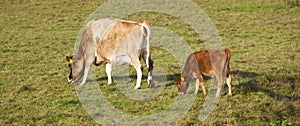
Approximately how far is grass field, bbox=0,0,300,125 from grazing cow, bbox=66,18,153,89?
592mm

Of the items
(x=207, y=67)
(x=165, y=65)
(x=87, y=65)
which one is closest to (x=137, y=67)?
(x=87, y=65)

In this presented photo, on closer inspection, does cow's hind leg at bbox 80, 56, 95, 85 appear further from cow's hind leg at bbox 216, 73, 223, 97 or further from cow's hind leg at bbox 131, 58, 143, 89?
cow's hind leg at bbox 216, 73, 223, 97

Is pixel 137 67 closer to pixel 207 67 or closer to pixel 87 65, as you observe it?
pixel 87 65

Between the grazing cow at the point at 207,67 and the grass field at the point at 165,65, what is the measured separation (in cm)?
39

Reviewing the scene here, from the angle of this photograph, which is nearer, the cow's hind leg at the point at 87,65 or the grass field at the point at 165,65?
the grass field at the point at 165,65

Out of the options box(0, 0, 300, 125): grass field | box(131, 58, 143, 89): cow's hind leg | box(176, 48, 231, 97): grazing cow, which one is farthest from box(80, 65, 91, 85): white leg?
box(176, 48, 231, 97): grazing cow

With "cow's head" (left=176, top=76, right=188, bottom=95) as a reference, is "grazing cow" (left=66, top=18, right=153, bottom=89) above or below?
above

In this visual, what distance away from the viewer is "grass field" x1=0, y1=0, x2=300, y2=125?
31.6ft

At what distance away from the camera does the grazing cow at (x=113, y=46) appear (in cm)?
1134

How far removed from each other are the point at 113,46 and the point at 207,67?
259 centimetres

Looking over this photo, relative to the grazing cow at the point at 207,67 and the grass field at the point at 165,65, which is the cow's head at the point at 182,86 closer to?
the grazing cow at the point at 207,67

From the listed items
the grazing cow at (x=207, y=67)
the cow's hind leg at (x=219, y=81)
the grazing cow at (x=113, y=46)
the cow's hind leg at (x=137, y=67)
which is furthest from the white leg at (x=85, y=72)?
the cow's hind leg at (x=219, y=81)

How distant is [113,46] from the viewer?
11516 mm

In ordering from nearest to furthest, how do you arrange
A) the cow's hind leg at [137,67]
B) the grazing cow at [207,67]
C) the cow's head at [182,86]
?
the grazing cow at [207,67]
the cow's head at [182,86]
the cow's hind leg at [137,67]
